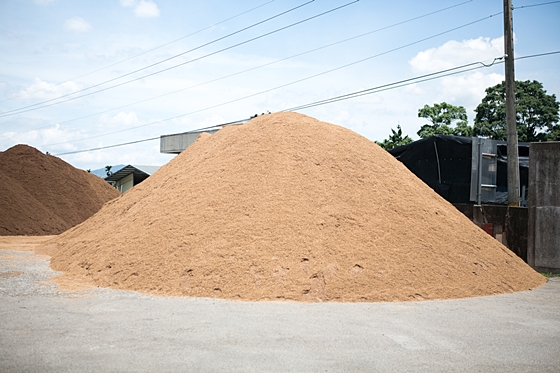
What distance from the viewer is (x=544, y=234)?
12.5 meters

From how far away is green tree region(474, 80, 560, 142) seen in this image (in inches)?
1352

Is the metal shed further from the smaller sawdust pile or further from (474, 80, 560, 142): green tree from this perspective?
(474, 80, 560, 142): green tree

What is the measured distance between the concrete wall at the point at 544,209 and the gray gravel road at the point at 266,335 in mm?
4368

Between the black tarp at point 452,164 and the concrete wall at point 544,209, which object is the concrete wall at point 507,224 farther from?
the black tarp at point 452,164

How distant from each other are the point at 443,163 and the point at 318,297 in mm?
10017

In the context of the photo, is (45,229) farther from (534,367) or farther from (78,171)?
(534,367)

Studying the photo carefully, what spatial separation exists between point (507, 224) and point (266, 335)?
9.65 meters

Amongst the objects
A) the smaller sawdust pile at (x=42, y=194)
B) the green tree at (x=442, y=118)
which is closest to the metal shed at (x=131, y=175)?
the smaller sawdust pile at (x=42, y=194)

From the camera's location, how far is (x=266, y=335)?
232 inches

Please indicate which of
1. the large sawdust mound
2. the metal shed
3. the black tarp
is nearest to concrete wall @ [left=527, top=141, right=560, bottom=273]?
the large sawdust mound

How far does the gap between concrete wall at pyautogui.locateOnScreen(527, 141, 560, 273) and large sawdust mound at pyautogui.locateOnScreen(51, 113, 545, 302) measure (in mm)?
1618

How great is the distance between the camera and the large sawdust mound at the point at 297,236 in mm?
8625

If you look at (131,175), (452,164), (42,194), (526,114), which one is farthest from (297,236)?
(131,175)

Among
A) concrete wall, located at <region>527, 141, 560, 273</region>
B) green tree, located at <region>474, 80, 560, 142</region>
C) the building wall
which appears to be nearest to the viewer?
concrete wall, located at <region>527, 141, 560, 273</region>
